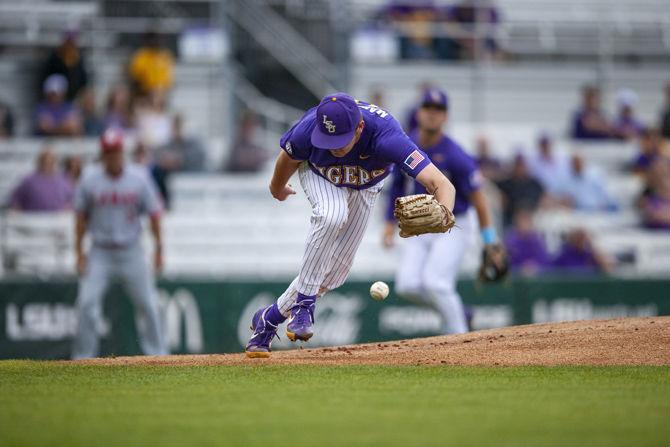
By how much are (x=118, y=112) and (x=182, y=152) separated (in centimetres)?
108

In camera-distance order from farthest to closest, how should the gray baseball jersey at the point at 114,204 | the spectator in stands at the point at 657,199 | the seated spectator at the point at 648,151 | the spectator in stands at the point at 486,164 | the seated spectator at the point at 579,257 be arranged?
the seated spectator at the point at 648,151, the spectator in stands at the point at 657,199, the spectator in stands at the point at 486,164, the seated spectator at the point at 579,257, the gray baseball jersey at the point at 114,204

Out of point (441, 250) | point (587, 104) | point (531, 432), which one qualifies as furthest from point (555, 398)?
point (587, 104)

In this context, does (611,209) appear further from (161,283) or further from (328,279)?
(328,279)

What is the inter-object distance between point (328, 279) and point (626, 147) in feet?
40.0

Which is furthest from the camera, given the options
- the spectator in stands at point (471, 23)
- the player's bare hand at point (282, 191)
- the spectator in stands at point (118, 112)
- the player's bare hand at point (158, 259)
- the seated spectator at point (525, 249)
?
the spectator in stands at point (471, 23)

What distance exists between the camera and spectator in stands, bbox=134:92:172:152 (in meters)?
17.2

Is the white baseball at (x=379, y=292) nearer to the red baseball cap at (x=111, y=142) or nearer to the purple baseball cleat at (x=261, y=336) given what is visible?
the purple baseball cleat at (x=261, y=336)

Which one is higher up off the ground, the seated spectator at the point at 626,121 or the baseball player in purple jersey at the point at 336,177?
the seated spectator at the point at 626,121

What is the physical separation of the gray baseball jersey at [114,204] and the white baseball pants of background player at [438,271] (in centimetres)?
316

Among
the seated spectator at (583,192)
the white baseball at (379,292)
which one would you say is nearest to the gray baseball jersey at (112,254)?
the white baseball at (379,292)

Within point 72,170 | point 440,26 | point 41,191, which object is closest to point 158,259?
point 41,191

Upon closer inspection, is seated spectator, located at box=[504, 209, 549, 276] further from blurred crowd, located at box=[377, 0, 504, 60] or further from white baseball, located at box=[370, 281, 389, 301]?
white baseball, located at box=[370, 281, 389, 301]

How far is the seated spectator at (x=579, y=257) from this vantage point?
53.3 feet

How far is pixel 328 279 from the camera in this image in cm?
862
